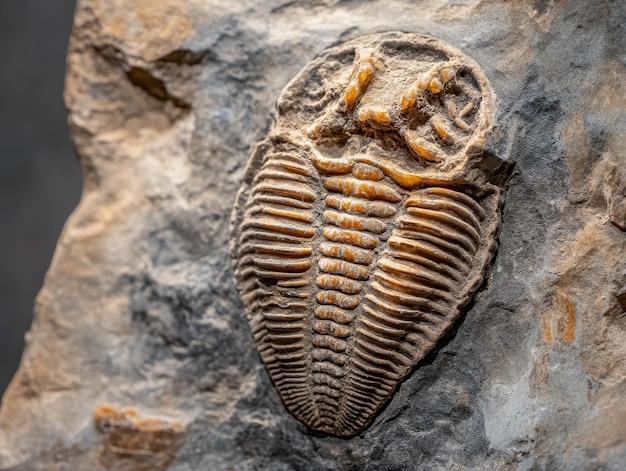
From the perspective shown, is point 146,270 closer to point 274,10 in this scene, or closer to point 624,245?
point 274,10

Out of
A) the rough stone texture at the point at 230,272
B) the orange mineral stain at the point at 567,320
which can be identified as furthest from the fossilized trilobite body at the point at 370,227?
the orange mineral stain at the point at 567,320

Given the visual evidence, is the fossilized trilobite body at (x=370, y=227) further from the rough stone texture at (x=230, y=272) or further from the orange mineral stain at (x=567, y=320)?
the orange mineral stain at (x=567, y=320)

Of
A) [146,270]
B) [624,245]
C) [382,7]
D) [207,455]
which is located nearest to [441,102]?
[382,7]

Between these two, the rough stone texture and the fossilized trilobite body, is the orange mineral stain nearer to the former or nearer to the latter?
the rough stone texture

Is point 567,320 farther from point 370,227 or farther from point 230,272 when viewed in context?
point 230,272

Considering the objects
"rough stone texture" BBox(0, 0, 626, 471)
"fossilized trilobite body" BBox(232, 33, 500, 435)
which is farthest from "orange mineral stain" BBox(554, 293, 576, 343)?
"fossilized trilobite body" BBox(232, 33, 500, 435)
